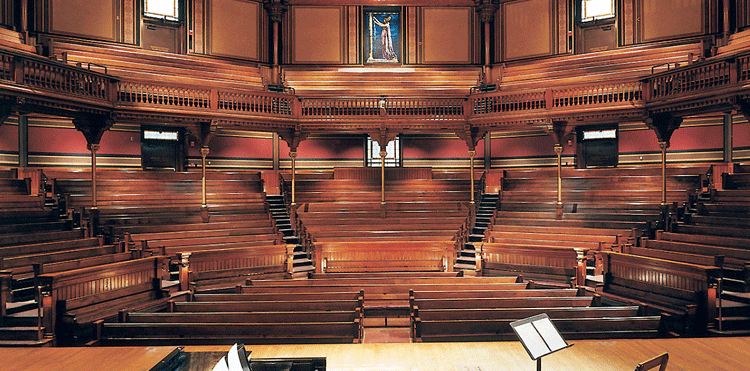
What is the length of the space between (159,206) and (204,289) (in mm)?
3138

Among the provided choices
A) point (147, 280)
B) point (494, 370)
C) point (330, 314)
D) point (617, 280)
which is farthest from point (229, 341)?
point (617, 280)

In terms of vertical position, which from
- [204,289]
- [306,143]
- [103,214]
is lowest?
[204,289]

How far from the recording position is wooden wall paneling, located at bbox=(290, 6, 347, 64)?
14867 mm

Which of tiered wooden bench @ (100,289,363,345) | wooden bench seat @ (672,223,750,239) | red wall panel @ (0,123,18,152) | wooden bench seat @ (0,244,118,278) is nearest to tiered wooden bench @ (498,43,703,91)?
wooden bench seat @ (672,223,750,239)

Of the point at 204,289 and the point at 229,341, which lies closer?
the point at 229,341

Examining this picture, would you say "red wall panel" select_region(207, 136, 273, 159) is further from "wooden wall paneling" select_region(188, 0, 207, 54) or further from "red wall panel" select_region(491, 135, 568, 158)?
"red wall panel" select_region(491, 135, 568, 158)

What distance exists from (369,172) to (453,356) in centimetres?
940

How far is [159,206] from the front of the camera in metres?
10.6

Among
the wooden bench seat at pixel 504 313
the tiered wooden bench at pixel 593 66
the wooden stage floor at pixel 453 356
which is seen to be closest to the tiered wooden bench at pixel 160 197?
the wooden stage floor at pixel 453 356

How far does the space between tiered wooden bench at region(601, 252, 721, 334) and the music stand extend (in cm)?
301

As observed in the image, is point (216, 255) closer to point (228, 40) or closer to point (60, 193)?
point (60, 193)

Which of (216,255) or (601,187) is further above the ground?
(601,187)

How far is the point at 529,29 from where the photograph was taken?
47.5 ft

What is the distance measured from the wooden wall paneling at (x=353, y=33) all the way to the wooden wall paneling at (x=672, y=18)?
7.92 m
